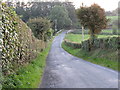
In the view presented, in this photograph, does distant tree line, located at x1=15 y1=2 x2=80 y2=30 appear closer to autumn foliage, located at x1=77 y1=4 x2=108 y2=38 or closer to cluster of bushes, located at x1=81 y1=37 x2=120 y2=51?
autumn foliage, located at x1=77 y1=4 x2=108 y2=38

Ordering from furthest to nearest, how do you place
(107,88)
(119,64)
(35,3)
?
(35,3), (119,64), (107,88)

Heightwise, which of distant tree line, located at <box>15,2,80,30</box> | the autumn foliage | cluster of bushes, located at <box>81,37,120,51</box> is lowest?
cluster of bushes, located at <box>81,37,120,51</box>

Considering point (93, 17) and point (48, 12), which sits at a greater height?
point (48, 12)

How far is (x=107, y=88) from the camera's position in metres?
8.20

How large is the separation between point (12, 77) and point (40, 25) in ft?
92.6

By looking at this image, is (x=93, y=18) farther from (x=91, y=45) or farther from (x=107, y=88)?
(x=107, y=88)

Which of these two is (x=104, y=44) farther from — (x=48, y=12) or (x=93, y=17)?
(x=48, y=12)

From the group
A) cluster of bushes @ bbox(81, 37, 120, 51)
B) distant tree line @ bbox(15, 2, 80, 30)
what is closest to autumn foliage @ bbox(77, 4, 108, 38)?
cluster of bushes @ bbox(81, 37, 120, 51)

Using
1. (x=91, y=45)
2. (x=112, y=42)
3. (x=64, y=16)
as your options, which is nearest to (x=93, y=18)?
(x=91, y=45)

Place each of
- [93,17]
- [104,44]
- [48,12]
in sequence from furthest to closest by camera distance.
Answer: [48,12] < [93,17] < [104,44]

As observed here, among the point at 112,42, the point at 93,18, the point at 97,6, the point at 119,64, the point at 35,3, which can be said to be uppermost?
the point at 35,3

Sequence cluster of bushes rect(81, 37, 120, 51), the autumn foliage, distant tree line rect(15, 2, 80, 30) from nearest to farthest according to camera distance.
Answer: cluster of bushes rect(81, 37, 120, 51), the autumn foliage, distant tree line rect(15, 2, 80, 30)

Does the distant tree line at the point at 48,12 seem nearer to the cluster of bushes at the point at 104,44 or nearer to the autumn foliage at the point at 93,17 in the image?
the autumn foliage at the point at 93,17

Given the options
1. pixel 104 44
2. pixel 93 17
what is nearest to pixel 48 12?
pixel 93 17
